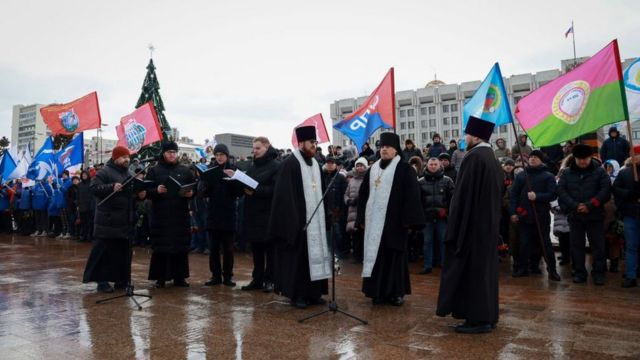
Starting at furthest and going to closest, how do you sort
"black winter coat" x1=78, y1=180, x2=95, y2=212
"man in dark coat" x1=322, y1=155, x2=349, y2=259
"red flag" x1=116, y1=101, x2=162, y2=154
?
"black winter coat" x1=78, y1=180, x2=95, y2=212, "red flag" x1=116, y1=101, x2=162, y2=154, "man in dark coat" x1=322, y1=155, x2=349, y2=259

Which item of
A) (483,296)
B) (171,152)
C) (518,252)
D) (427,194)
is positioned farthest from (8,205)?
(483,296)

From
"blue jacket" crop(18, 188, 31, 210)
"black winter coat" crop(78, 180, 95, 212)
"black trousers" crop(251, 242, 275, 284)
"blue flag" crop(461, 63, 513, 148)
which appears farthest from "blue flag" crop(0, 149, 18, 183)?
"blue flag" crop(461, 63, 513, 148)

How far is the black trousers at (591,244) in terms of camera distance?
25.4 feet

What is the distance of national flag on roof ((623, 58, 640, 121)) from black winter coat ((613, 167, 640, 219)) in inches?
144

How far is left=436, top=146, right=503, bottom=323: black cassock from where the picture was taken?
4984 millimetres

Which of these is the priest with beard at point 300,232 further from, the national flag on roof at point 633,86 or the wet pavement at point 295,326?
the national flag on roof at point 633,86

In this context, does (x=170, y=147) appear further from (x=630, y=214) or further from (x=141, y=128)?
(x=630, y=214)

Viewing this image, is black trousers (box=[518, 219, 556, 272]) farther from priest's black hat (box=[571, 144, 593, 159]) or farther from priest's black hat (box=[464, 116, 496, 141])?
priest's black hat (box=[464, 116, 496, 141])

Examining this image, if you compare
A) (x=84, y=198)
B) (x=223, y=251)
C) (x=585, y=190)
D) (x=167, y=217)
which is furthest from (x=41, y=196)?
(x=585, y=190)

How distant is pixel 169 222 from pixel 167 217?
88 mm

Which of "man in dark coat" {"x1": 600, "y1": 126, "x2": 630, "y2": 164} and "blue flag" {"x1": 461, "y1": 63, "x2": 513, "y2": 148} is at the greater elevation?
"blue flag" {"x1": 461, "y1": 63, "x2": 513, "y2": 148}

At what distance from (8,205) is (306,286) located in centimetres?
1769

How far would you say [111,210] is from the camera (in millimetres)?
7371

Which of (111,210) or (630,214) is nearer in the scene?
(111,210)
